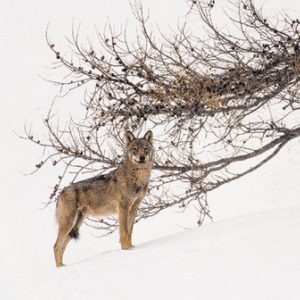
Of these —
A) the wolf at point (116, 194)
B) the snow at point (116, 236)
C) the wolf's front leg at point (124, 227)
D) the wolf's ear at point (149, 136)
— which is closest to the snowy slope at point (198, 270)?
the snow at point (116, 236)

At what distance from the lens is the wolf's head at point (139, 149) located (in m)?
11.9

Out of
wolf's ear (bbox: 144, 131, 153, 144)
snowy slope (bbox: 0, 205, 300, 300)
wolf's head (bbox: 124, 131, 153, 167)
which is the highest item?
wolf's ear (bbox: 144, 131, 153, 144)

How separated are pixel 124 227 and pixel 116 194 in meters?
0.59

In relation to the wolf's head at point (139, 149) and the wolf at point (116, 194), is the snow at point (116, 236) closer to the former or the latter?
the wolf at point (116, 194)

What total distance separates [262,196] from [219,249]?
1241 cm

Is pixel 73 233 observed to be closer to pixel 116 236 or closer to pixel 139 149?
pixel 139 149

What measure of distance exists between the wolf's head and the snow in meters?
1.34

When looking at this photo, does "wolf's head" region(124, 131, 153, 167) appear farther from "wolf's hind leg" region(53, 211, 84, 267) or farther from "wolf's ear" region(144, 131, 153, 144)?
"wolf's hind leg" region(53, 211, 84, 267)

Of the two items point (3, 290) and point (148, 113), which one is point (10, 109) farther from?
point (3, 290)

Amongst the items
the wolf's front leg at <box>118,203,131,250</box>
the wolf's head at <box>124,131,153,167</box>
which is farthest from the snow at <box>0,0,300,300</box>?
the wolf's head at <box>124,131,153,167</box>

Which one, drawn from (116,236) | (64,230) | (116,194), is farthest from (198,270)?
(116,236)

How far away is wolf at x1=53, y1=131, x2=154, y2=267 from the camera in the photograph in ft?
39.2

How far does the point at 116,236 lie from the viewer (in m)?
20.5

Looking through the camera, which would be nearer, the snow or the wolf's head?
the snow
